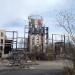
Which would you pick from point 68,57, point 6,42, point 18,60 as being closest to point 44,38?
point 6,42

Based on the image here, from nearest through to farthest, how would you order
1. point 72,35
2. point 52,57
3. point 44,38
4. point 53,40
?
point 72,35 < point 52,57 < point 53,40 < point 44,38

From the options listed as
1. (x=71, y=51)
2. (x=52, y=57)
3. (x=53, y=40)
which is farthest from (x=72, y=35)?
(x=53, y=40)

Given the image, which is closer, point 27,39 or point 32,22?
point 27,39

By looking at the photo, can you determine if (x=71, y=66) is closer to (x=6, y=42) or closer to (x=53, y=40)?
(x=53, y=40)

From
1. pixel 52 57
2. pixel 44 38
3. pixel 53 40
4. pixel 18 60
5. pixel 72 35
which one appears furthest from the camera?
pixel 44 38

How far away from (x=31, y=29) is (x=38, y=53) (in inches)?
472

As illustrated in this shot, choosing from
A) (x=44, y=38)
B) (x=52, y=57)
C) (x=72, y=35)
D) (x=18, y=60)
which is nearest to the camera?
(x=72, y=35)

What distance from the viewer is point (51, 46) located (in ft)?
232

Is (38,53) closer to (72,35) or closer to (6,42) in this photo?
(6,42)

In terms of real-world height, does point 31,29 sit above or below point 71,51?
above

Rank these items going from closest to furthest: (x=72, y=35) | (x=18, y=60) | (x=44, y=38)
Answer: (x=72, y=35) < (x=18, y=60) < (x=44, y=38)

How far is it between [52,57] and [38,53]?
143 inches

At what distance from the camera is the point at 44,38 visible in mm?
73500

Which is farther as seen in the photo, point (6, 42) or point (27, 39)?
point (6, 42)
